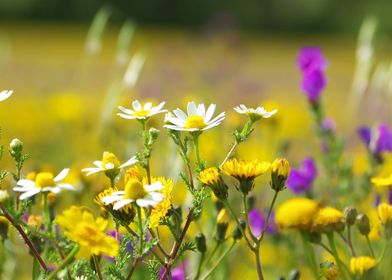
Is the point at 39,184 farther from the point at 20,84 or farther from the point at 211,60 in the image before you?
the point at 20,84

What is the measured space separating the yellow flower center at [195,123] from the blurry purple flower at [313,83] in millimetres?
604

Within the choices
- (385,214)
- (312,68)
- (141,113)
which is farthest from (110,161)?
(312,68)

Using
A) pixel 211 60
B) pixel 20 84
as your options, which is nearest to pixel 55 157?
→ pixel 211 60

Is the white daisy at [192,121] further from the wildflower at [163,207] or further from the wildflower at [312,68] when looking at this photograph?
the wildflower at [312,68]

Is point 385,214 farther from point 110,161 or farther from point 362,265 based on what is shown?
point 110,161

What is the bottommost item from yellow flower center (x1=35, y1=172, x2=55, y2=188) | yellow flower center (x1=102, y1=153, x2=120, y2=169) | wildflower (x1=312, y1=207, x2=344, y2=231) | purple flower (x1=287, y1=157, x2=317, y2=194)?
purple flower (x1=287, y1=157, x2=317, y2=194)

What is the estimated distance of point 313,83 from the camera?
1.53 metres

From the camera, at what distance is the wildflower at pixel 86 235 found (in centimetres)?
78

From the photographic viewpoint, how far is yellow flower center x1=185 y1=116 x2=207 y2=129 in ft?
2.97

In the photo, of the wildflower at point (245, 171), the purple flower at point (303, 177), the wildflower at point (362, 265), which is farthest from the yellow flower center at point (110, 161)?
the purple flower at point (303, 177)

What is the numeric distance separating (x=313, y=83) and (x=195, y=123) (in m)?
0.66

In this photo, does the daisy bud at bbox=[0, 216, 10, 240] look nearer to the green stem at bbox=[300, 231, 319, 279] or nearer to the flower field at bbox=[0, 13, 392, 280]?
the flower field at bbox=[0, 13, 392, 280]

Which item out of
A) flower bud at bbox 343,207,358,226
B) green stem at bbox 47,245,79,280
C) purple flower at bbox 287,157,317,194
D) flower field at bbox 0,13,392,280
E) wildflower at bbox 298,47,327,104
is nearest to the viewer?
green stem at bbox 47,245,79,280

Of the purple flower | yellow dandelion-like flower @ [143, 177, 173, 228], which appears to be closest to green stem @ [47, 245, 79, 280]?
yellow dandelion-like flower @ [143, 177, 173, 228]
